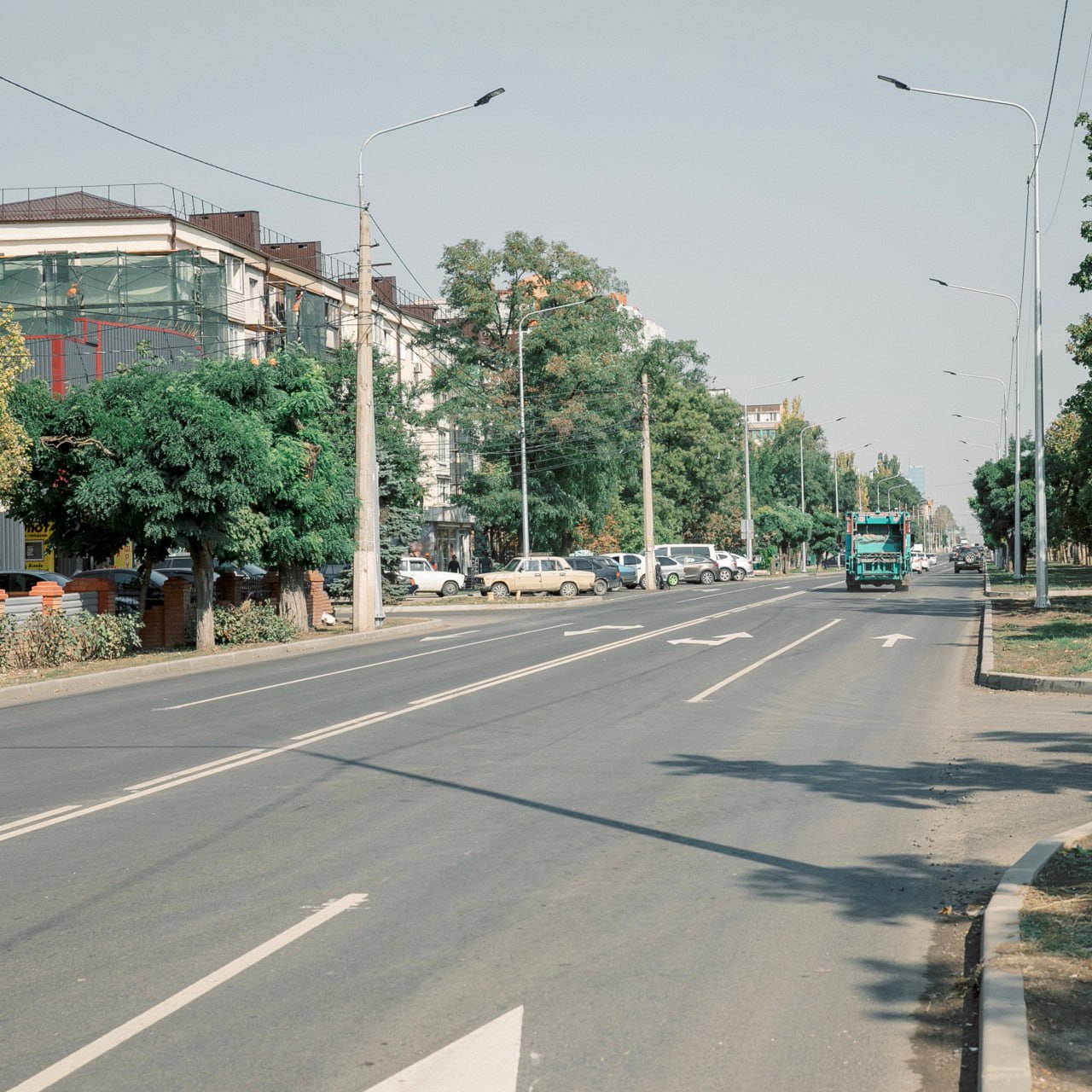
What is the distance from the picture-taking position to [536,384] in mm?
66688

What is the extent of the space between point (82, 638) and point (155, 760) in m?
Answer: 13.2

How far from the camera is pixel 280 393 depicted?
27.9 m

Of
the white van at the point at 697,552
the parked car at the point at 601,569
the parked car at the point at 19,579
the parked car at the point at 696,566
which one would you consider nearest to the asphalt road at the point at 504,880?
the parked car at the point at 19,579

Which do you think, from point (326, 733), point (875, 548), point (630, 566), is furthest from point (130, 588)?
point (630, 566)

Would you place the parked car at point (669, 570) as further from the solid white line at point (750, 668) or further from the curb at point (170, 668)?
the solid white line at point (750, 668)

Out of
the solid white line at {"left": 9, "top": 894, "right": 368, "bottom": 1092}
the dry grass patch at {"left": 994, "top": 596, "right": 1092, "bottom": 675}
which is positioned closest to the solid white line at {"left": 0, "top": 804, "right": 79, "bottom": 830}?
the solid white line at {"left": 9, "top": 894, "right": 368, "bottom": 1092}

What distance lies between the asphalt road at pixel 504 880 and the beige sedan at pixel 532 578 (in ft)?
117

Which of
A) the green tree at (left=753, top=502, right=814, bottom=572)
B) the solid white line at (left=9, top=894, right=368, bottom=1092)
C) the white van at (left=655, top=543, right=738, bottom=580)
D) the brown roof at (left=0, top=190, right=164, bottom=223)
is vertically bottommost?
the solid white line at (left=9, top=894, right=368, bottom=1092)

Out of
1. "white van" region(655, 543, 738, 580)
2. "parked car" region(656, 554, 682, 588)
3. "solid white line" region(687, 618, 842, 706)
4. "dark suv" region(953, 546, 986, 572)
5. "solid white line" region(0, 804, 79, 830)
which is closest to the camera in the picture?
"solid white line" region(0, 804, 79, 830)

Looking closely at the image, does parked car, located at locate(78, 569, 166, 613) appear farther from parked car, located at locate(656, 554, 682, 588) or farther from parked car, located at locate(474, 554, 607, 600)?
parked car, located at locate(656, 554, 682, 588)

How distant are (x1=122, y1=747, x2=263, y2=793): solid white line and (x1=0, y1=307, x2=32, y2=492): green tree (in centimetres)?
1463

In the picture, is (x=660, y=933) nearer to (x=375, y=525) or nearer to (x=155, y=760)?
(x=155, y=760)

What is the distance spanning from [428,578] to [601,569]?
7.83m

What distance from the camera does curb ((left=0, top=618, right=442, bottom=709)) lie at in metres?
19.6
